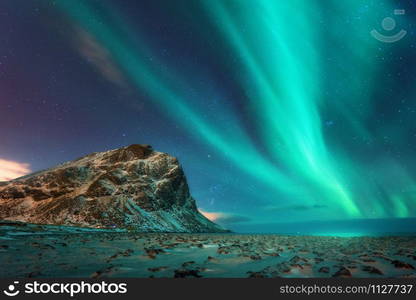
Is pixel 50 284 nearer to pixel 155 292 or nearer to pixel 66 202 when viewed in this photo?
pixel 155 292

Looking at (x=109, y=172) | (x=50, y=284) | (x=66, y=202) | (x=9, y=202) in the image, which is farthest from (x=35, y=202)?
(x=50, y=284)

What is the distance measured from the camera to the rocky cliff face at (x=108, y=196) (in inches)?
4579

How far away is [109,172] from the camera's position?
160000 mm

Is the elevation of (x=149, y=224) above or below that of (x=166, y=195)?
below

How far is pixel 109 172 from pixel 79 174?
2108 centimetres

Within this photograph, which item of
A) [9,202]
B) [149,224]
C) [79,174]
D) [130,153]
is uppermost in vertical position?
[130,153]

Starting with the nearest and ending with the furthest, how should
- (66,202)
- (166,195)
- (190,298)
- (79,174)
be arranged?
(190,298) < (66,202) < (79,174) < (166,195)

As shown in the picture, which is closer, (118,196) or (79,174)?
(118,196)

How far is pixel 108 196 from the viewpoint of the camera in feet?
438

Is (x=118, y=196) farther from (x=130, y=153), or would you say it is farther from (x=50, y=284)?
(x=50, y=284)

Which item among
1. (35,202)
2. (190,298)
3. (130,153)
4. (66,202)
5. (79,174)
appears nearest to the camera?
(190,298)

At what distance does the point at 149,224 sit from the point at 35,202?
7265 cm

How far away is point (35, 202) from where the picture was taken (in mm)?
135000

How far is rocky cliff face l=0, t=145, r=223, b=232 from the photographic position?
382ft
